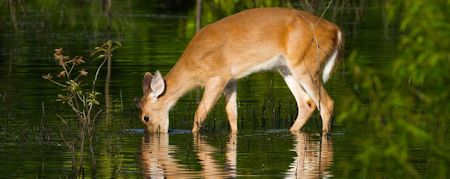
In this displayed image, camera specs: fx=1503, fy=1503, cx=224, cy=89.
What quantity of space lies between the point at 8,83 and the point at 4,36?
882cm

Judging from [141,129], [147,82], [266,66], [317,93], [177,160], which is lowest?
[177,160]

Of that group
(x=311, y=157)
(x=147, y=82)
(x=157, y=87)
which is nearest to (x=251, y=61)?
(x=157, y=87)

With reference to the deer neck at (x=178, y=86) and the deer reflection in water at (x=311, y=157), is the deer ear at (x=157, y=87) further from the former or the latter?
the deer reflection in water at (x=311, y=157)

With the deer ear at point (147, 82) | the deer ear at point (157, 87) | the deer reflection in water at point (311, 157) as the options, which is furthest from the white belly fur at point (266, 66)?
the deer reflection in water at point (311, 157)

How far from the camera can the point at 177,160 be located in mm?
12875

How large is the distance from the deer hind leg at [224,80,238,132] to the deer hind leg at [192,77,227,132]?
0.61ft

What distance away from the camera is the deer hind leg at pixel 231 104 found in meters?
15.6

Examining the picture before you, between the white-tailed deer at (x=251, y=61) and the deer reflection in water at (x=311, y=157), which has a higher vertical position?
the white-tailed deer at (x=251, y=61)

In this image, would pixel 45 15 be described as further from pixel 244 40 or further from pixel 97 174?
pixel 97 174

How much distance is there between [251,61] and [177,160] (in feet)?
10.8

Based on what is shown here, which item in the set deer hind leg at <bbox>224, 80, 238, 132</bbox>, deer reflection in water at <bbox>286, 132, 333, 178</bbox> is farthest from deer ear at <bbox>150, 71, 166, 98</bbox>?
deer reflection in water at <bbox>286, 132, 333, 178</bbox>

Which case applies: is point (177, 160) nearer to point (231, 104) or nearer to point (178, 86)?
point (231, 104)

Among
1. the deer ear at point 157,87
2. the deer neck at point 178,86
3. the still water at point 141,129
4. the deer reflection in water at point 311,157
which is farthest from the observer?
the deer neck at point 178,86

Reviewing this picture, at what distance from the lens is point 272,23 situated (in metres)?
15.9
